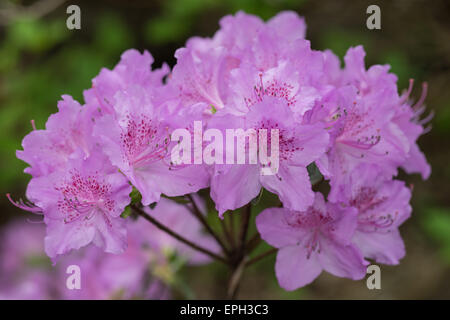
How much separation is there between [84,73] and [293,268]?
6.65 feet

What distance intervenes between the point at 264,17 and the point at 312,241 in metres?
1.70

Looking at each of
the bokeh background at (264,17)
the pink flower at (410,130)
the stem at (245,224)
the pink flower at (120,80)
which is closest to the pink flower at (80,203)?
the pink flower at (120,80)

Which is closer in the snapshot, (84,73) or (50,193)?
(50,193)

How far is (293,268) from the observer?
114 centimetres

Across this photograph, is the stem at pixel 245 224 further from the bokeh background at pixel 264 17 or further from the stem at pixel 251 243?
the bokeh background at pixel 264 17

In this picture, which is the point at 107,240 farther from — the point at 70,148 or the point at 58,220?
the point at 70,148

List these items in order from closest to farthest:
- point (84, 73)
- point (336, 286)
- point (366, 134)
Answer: point (366, 134) → point (84, 73) → point (336, 286)

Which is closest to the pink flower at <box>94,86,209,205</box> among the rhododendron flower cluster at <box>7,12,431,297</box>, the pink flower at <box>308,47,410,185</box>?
the rhododendron flower cluster at <box>7,12,431,297</box>

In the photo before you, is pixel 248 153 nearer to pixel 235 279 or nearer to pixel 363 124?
pixel 363 124

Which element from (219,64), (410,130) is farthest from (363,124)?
(219,64)

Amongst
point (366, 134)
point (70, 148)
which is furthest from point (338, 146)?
point (70, 148)

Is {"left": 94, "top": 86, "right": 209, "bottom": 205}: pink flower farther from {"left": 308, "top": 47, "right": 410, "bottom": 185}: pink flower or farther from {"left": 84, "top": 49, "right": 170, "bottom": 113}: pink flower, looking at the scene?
{"left": 308, "top": 47, "right": 410, "bottom": 185}: pink flower

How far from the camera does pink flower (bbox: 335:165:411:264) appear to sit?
1172 mm
